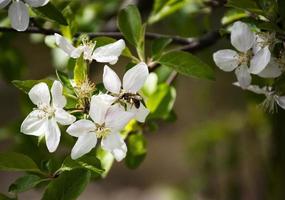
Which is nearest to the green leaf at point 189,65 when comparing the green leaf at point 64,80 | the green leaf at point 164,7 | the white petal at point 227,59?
the white petal at point 227,59

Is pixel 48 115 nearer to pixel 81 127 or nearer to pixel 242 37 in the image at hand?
pixel 81 127

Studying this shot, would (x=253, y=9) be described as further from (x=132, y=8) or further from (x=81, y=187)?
(x=81, y=187)

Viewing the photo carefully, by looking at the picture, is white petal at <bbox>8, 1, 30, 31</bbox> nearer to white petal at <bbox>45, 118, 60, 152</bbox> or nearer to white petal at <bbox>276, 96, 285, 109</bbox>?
white petal at <bbox>45, 118, 60, 152</bbox>

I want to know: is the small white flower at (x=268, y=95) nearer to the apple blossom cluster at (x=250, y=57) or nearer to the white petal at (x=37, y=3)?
the apple blossom cluster at (x=250, y=57)

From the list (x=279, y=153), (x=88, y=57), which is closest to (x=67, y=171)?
(x=88, y=57)

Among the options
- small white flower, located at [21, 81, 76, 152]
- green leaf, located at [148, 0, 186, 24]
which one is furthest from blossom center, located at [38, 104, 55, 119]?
green leaf, located at [148, 0, 186, 24]

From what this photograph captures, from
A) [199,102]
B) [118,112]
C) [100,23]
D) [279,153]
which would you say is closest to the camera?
[118,112]
